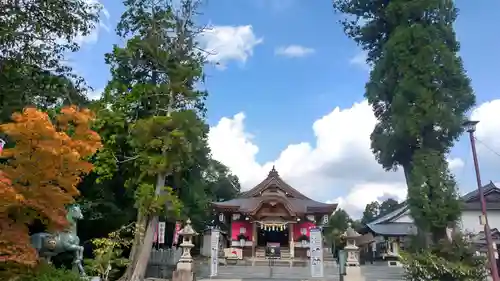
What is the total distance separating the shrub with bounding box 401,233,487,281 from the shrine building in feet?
45.4

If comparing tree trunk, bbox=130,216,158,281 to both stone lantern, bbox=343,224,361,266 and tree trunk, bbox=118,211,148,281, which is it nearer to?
tree trunk, bbox=118,211,148,281

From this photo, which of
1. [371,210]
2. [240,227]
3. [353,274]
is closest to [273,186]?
[240,227]

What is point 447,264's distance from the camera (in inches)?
518

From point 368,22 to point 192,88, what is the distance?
9558mm

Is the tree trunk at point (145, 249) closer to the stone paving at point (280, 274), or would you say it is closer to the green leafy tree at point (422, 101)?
the stone paving at point (280, 274)

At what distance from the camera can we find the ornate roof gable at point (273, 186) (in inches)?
1220

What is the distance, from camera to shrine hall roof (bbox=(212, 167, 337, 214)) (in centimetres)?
2788

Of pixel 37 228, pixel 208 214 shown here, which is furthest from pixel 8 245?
pixel 208 214

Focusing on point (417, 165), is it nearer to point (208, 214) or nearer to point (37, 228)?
point (37, 228)

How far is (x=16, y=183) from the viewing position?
9.02 m

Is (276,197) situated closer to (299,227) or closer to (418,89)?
(299,227)

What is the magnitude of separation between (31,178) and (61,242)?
321cm

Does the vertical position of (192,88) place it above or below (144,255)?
above

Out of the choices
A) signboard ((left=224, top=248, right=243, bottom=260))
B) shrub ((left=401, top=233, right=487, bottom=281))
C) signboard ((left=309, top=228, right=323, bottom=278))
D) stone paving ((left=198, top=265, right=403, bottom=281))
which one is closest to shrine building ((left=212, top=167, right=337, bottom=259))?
signboard ((left=224, top=248, right=243, bottom=260))
